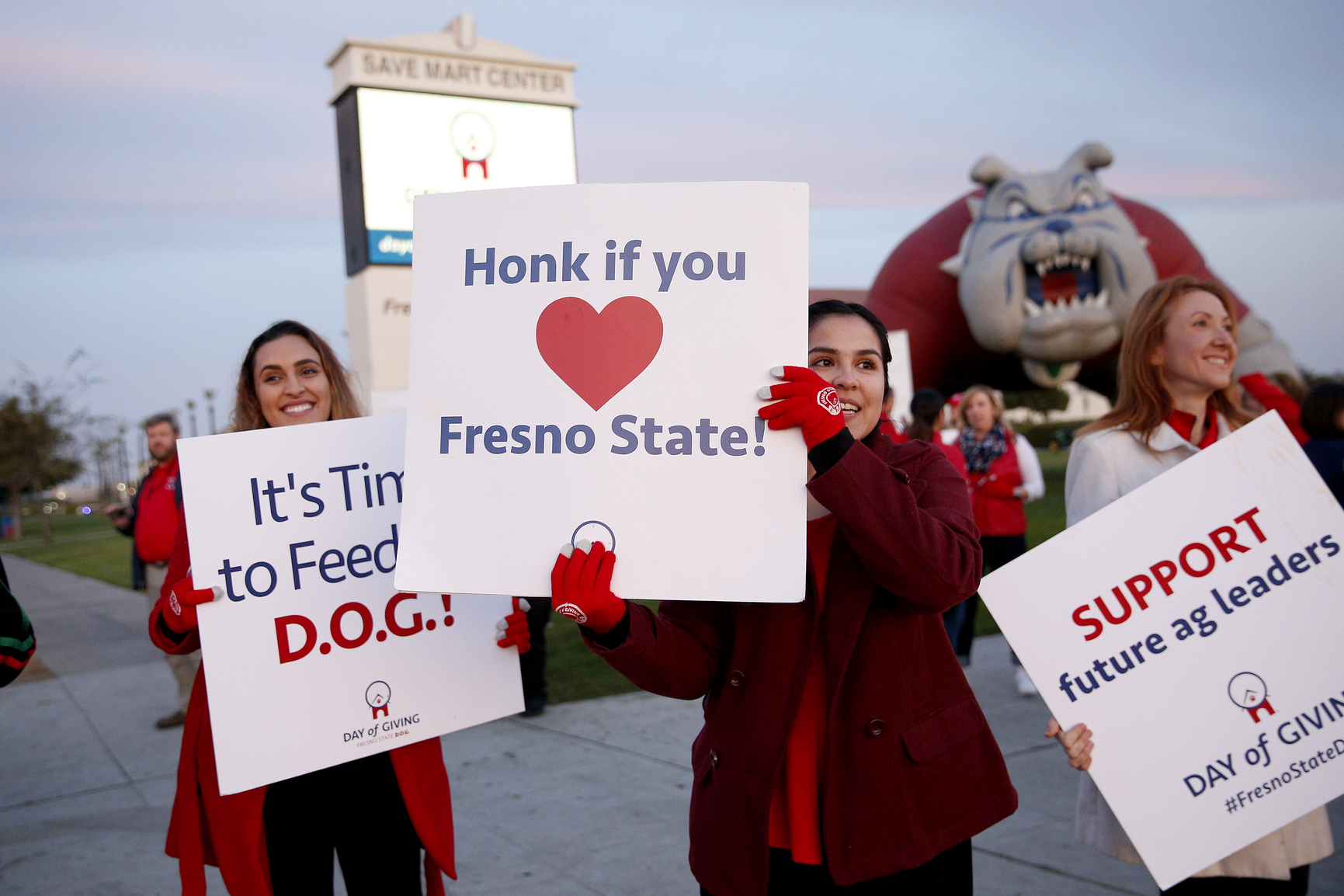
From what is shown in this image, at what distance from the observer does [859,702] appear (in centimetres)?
190

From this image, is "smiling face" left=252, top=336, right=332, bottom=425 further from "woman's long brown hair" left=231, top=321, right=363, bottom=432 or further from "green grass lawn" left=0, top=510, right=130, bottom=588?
"green grass lawn" left=0, top=510, right=130, bottom=588

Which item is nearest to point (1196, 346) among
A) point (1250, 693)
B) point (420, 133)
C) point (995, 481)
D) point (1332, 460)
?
point (1250, 693)

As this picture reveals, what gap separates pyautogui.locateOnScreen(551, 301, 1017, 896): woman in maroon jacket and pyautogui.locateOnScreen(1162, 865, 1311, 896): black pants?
905mm

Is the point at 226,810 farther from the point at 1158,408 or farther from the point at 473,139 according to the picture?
the point at 473,139

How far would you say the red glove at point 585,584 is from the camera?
5.84ft

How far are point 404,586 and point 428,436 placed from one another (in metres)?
0.29

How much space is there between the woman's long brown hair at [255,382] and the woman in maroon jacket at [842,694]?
1461mm

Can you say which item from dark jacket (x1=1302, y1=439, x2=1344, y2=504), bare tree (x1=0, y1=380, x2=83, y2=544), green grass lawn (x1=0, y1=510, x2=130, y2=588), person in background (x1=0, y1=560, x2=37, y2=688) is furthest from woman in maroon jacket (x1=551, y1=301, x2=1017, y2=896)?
bare tree (x1=0, y1=380, x2=83, y2=544)

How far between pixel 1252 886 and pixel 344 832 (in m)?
2.32

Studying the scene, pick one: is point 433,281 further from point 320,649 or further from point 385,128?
point 385,128

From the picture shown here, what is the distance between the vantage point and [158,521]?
6.25 m

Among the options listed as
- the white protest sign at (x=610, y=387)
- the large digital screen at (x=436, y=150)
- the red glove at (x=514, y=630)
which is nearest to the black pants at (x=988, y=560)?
the red glove at (x=514, y=630)

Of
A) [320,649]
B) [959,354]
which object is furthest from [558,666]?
[959,354]

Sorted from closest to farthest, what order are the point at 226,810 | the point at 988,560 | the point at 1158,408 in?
the point at 226,810 < the point at 1158,408 < the point at 988,560
